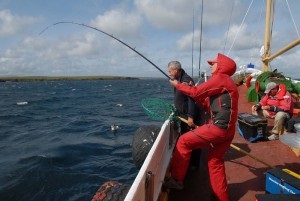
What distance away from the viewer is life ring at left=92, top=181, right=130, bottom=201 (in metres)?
4.71

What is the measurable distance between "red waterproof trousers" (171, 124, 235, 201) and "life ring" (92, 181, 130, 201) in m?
0.86

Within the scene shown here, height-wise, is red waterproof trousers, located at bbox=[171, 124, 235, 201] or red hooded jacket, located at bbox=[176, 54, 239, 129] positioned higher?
red hooded jacket, located at bbox=[176, 54, 239, 129]

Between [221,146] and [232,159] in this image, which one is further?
[232,159]

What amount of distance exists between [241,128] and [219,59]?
4.24 metres

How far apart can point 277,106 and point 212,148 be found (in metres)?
4.42

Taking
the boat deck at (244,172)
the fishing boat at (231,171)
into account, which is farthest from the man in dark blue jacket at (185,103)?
the boat deck at (244,172)

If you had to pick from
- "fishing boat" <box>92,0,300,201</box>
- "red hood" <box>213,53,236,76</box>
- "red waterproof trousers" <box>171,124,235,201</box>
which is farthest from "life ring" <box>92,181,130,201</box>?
"red hood" <box>213,53,236,76</box>

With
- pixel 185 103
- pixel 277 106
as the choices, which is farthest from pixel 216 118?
pixel 277 106

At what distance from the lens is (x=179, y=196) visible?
536 centimetres

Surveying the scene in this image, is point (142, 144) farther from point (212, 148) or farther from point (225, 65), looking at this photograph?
point (225, 65)

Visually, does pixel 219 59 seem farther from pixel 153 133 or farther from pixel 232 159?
pixel 232 159

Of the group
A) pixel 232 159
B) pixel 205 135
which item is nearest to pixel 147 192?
pixel 205 135

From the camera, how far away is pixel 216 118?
179 inches

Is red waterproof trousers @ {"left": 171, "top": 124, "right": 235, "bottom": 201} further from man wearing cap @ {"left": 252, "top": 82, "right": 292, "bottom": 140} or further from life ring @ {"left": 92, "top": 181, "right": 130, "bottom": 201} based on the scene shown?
man wearing cap @ {"left": 252, "top": 82, "right": 292, "bottom": 140}
